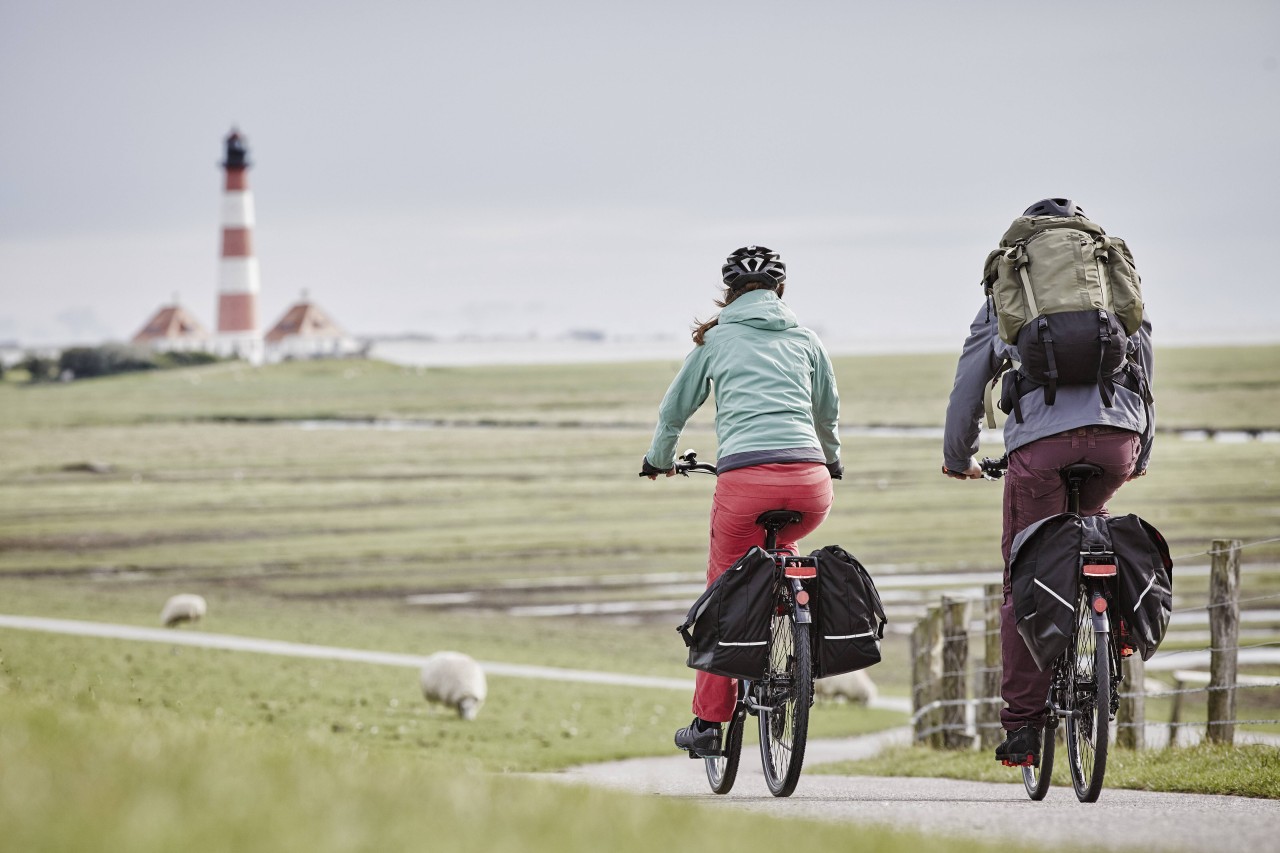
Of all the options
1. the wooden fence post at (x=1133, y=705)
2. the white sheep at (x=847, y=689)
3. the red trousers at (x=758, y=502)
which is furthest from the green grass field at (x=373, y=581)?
the wooden fence post at (x=1133, y=705)

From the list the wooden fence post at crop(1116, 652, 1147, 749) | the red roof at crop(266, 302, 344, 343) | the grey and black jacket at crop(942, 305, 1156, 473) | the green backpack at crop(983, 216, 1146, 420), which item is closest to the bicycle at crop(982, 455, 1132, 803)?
the grey and black jacket at crop(942, 305, 1156, 473)

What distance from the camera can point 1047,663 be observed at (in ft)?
23.9

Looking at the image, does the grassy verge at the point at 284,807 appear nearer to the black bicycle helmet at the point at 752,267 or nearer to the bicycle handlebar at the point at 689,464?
the bicycle handlebar at the point at 689,464

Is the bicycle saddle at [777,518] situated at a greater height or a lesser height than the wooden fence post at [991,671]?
greater

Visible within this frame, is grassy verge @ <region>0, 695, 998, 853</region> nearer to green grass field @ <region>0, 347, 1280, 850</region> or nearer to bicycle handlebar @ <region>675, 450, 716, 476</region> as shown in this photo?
green grass field @ <region>0, 347, 1280, 850</region>

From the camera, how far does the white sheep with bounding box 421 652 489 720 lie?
16875mm

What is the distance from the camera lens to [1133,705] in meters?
11.2

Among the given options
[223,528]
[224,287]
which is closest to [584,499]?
[223,528]

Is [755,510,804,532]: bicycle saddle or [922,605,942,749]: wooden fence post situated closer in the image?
[755,510,804,532]: bicycle saddle

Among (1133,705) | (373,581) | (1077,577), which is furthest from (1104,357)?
(373,581)

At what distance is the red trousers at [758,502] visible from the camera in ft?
24.4

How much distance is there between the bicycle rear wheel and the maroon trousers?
259 mm

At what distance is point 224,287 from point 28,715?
124 m

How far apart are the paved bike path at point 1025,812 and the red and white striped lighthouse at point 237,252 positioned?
118 metres
